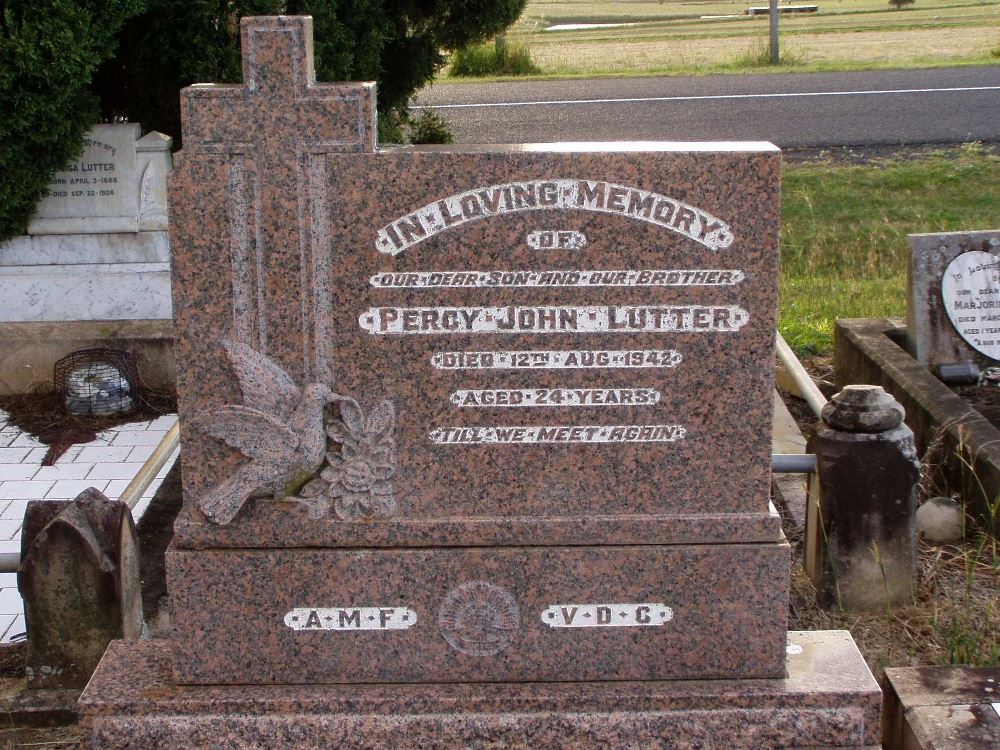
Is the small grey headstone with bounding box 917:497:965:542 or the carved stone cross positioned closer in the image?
the carved stone cross

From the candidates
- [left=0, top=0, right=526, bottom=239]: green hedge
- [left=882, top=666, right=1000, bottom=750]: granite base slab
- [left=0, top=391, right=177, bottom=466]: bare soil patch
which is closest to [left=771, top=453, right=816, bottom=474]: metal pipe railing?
[left=882, top=666, right=1000, bottom=750]: granite base slab

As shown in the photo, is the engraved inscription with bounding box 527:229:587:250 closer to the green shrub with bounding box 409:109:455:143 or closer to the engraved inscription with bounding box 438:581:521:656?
the engraved inscription with bounding box 438:581:521:656

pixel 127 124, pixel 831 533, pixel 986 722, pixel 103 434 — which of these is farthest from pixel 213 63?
pixel 986 722

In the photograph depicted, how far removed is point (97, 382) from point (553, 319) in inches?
153

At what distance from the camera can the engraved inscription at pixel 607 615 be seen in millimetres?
3092

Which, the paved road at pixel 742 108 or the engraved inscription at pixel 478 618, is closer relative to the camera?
the engraved inscription at pixel 478 618

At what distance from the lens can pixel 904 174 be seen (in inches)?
411

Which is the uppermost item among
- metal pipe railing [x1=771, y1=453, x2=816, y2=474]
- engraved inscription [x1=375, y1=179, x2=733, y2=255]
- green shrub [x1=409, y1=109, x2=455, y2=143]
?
green shrub [x1=409, y1=109, x2=455, y2=143]

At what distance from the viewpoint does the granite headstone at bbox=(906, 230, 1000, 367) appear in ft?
19.0

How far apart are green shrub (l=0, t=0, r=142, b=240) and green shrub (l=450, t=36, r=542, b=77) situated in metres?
12.8

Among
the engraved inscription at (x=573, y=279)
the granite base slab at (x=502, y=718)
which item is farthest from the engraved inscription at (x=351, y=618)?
the engraved inscription at (x=573, y=279)

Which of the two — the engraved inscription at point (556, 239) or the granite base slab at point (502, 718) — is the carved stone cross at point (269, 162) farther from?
the granite base slab at point (502, 718)

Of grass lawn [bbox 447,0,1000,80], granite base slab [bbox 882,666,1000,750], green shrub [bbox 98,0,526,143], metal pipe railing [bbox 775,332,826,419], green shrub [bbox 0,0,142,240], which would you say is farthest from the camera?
grass lawn [bbox 447,0,1000,80]

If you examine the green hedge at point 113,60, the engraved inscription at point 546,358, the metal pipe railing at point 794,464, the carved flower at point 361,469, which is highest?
the green hedge at point 113,60
